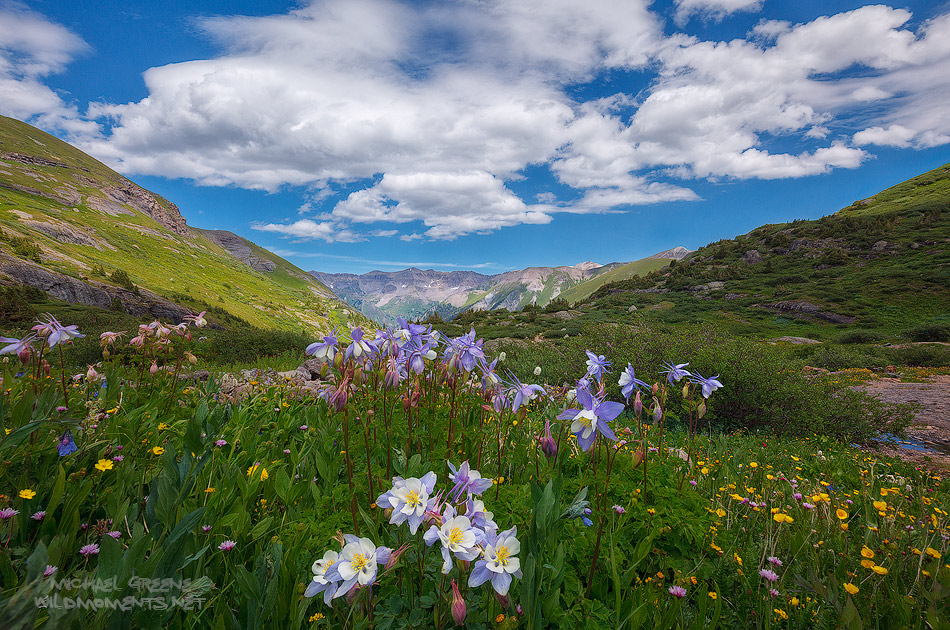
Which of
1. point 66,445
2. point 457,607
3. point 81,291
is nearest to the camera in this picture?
point 457,607

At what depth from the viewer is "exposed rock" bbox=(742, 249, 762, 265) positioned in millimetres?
50688

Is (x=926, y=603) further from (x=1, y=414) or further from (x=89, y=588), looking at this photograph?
(x=1, y=414)

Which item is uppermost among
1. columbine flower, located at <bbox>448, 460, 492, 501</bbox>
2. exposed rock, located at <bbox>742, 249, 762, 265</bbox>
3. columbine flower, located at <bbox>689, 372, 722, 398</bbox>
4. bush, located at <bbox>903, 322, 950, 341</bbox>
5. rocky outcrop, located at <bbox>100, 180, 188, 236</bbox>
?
rocky outcrop, located at <bbox>100, 180, 188, 236</bbox>

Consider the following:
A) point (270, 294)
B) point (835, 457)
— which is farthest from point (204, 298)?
point (835, 457)

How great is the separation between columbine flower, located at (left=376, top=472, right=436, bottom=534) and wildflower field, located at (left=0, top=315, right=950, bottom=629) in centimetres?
1

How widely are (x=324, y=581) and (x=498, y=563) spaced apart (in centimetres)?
57

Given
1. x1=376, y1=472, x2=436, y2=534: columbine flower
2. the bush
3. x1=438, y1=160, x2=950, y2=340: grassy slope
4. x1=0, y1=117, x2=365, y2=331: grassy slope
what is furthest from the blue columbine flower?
x1=0, y1=117, x2=365, y2=331: grassy slope

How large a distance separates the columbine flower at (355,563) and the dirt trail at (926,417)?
863 cm

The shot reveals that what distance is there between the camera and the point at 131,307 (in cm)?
3869

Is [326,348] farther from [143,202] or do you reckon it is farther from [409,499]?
[143,202]

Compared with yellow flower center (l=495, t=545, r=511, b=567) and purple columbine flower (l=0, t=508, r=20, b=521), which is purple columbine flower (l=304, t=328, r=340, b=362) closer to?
purple columbine flower (l=0, t=508, r=20, b=521)

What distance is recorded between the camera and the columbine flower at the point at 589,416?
5.87 feet

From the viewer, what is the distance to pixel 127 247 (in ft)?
327

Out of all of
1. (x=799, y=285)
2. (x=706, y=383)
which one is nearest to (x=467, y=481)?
(x=706, y=383)
